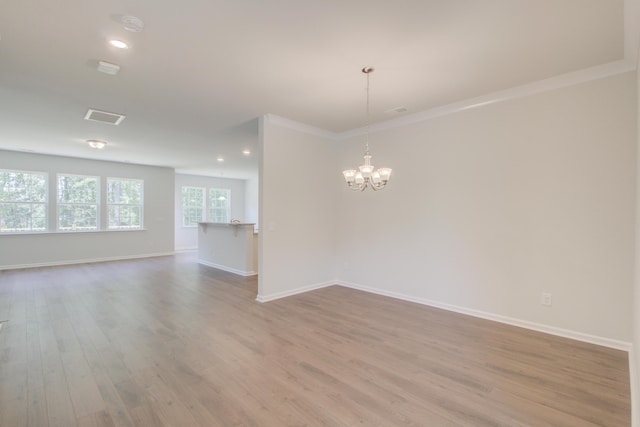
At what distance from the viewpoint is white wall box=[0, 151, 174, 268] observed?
6920 millimetres

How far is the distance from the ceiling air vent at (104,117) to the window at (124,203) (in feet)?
14.6

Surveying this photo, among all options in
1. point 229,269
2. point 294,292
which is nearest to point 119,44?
point 294,292

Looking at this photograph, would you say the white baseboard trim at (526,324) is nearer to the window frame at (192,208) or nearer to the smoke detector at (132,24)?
the smoke detector at (132,24)

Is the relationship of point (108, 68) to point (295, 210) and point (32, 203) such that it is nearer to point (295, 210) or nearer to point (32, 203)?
point (295, 210)

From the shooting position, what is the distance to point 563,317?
3.14 m

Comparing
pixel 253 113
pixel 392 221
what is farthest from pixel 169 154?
pixel 392 221

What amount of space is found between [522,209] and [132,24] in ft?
13.6

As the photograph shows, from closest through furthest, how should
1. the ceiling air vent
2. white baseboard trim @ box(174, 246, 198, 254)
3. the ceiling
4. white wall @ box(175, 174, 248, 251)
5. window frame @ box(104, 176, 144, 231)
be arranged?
the ceiling < the ceiling air vent < window frame @ box(104, 176, 144, 231) < white baseboard trim @ box(174, 246, 198, 254) < white wall @ box(175, 174, 248, 251)

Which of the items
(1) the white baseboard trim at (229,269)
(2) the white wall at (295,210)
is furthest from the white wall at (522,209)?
(1) the white baseboard trim at (229,269)

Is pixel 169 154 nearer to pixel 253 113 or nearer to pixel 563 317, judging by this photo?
pixel 253 113

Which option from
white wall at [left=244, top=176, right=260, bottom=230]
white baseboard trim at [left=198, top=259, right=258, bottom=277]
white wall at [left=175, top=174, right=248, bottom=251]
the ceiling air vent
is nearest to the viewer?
the ceiling air vent

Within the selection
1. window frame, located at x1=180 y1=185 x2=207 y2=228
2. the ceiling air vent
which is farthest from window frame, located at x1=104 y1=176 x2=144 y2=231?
the ceiling air vent

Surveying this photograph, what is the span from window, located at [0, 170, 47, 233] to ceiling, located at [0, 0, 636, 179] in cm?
360

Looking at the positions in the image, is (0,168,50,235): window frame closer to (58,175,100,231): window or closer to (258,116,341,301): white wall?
(58,175,100,231): window
